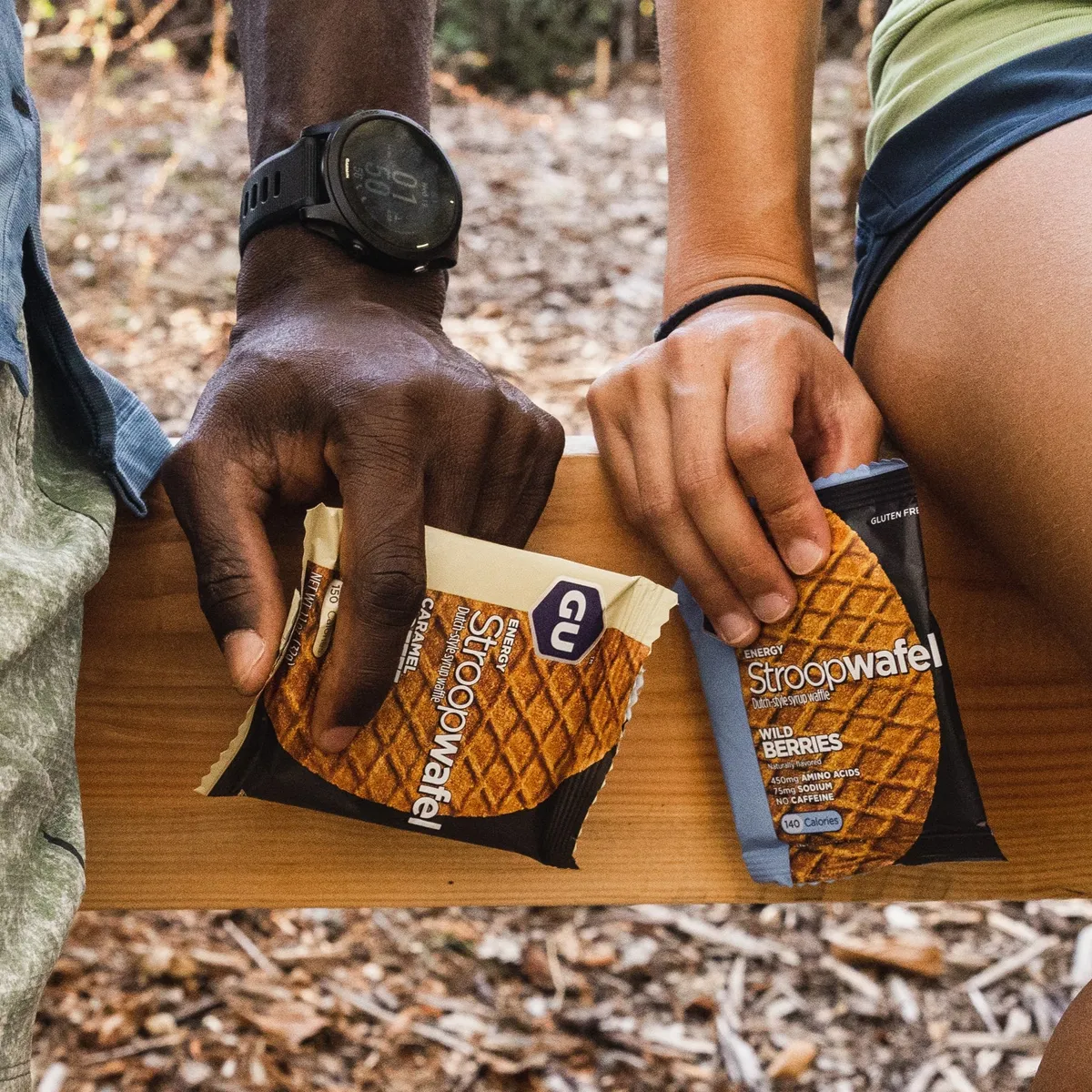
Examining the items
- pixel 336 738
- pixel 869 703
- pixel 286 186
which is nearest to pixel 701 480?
pixel 869 703

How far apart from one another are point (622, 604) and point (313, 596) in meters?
0.19

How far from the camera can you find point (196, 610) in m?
0.80

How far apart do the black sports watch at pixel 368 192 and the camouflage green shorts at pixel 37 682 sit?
0.22 metres

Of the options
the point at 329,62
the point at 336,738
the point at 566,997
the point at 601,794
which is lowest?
the point at 566,997

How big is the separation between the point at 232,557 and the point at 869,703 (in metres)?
0.41

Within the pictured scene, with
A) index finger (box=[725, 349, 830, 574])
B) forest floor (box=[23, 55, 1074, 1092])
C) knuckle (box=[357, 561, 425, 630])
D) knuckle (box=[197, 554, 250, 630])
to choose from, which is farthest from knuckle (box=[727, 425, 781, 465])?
forest floor (box=[23, 55, 1074, 1092])

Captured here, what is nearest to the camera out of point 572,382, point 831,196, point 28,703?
point 28,703

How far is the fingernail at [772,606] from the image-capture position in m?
0.69

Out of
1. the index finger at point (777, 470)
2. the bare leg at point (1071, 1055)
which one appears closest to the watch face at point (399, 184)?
the index finger at point (777, 470)

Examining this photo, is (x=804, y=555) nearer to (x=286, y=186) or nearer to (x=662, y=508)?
(x=662, y=508)

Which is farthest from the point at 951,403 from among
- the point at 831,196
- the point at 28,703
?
the point at 831,196

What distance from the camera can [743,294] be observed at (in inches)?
31.8

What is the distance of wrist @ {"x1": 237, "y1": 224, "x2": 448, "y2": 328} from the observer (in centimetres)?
78

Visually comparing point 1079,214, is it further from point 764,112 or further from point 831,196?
point 831,196
